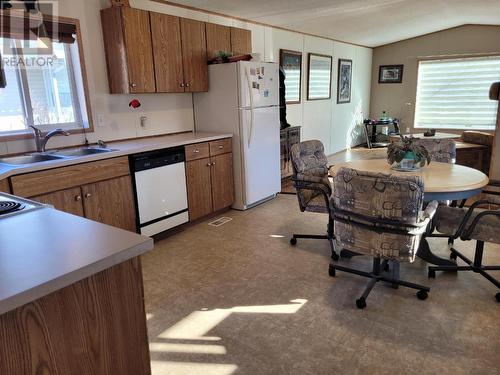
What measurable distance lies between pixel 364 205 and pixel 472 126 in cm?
734

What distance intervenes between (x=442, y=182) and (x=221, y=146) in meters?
2.32

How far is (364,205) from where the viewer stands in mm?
2188

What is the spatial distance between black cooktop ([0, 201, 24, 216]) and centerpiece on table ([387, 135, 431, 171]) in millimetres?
2464

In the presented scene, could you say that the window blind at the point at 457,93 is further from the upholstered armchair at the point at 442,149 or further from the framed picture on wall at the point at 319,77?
the upholstered armchair at the point at 442,149

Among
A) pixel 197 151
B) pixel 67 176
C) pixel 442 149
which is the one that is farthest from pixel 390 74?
pixel 67 176

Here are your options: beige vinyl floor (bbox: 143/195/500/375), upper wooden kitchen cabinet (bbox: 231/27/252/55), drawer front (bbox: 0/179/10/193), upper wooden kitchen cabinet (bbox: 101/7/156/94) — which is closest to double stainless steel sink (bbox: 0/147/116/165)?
drawer front (bbox: 0/179/10/193)

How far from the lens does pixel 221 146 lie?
4.09 metres

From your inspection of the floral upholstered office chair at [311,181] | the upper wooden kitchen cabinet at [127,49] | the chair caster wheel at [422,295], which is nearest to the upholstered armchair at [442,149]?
the floral upholstered office chair at [311,181]

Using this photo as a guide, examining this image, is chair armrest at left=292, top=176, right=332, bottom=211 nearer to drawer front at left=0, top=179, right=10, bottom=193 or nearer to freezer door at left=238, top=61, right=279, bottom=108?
freezer door at left=238, top=61, right=279, bottom=108

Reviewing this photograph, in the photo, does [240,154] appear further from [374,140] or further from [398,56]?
[398,56]

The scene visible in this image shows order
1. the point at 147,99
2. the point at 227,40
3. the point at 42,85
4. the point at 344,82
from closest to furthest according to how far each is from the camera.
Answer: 1. the point at 42,85
2. the point at 147,99
3. the point at 227,40
4. the point at 344,82

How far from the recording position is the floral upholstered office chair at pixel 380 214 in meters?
2.05

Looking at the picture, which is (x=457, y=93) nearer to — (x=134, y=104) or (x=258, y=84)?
(x=258, y=84)

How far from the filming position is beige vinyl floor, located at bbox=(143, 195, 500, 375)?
74.9 inches
